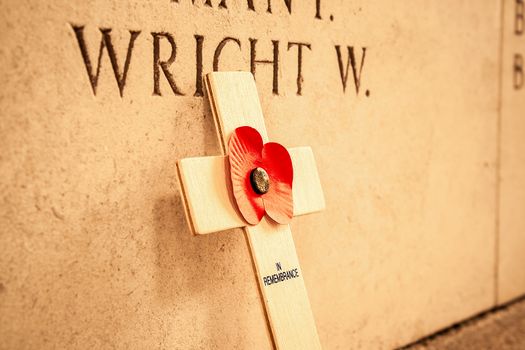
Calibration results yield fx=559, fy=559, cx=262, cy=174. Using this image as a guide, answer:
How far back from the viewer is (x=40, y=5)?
53.7 inches

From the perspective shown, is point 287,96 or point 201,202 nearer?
point 201,202

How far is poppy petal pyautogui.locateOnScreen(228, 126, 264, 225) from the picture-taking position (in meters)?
1.50

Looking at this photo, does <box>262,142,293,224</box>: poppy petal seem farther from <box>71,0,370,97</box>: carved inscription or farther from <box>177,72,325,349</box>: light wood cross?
<box>71,0,370,97</box>: carved inscription

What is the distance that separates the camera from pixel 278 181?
5.27 feet

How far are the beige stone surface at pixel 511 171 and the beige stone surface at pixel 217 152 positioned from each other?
4.1 inches

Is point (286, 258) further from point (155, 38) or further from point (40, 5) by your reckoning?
point (40, 5)

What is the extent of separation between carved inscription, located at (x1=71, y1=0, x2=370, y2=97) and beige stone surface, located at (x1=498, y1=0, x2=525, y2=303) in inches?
40.0

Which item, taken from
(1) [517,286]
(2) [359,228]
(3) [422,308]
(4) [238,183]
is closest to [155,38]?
(4) [238,183]

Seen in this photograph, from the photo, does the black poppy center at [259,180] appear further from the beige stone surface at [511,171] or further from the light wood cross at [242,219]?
the beige stone surface at [511,171]

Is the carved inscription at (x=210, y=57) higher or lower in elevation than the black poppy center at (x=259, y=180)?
higher

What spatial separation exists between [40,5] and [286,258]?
→ 3.02ft

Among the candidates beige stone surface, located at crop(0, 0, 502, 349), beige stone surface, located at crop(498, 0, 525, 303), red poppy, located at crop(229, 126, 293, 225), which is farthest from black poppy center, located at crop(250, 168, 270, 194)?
beige stone surface, located at crop(498, 0, 525, 303)

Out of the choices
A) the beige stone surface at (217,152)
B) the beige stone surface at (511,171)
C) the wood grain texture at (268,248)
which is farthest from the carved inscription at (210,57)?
the beige stone surface at (511,171)

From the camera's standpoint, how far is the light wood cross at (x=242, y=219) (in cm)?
144
